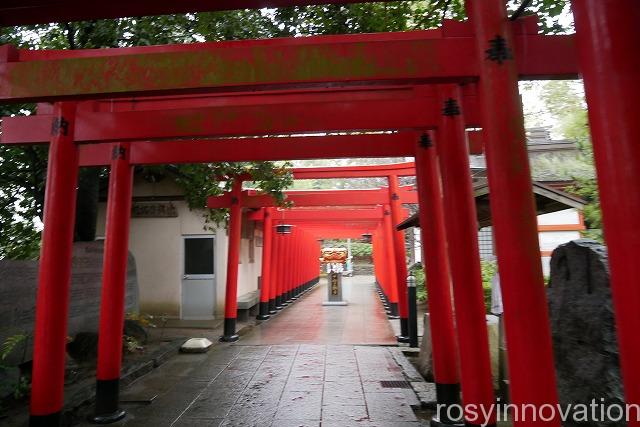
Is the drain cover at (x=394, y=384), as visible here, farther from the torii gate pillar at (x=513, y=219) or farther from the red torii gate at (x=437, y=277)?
the torii gate pillar at (x=513, y=219)

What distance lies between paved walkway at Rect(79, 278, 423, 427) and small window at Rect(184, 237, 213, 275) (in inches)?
110

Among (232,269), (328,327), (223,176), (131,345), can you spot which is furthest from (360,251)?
(131,345)

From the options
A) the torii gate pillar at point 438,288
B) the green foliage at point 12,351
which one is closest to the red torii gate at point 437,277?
the torii gate pillar at point 438,288

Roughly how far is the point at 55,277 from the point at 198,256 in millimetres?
7132

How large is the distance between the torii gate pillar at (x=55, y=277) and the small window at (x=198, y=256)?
22.8 ft

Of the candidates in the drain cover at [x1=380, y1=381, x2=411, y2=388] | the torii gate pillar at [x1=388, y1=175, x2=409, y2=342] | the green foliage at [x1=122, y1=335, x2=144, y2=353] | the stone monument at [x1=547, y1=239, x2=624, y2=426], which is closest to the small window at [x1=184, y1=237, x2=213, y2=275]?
the green foliage at [x1=122, y1=335, x2=144, y2=353]

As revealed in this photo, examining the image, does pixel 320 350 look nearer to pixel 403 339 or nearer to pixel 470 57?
pixel 403 339

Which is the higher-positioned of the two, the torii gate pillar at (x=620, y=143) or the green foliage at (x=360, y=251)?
the green foliage at (x=360, y=251)

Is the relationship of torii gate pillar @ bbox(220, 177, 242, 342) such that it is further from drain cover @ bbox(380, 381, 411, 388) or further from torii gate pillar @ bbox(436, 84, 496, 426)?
torii gate pillar @ bbox(436, 84, 496, 426)

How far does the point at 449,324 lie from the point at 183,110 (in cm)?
357

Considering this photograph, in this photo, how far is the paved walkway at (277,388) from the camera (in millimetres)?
4262

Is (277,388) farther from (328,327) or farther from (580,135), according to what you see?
(580,135)

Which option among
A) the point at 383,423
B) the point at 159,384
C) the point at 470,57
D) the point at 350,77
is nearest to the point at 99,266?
the point at 159,384

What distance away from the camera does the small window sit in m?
10.6
